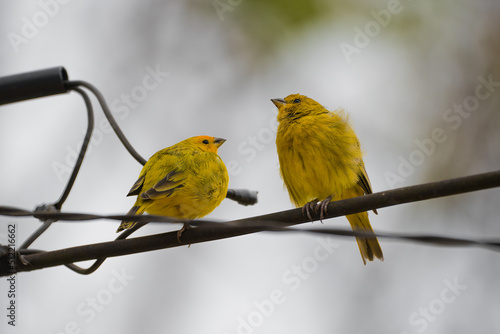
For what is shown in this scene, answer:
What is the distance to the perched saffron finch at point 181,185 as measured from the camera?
4176 mm

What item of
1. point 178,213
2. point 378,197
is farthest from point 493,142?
point 378,197

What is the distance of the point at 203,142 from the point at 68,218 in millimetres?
2488

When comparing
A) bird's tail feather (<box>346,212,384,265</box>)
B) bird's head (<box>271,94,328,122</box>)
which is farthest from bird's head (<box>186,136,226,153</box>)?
bird's tail feather (<box>346,212,384,265</box>)

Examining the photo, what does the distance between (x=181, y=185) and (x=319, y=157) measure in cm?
128

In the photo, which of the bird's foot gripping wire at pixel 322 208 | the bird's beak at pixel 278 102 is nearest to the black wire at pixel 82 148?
the bird's foot gripping wire at pixel 322 208

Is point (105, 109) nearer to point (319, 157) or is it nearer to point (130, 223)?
point (130, 223)

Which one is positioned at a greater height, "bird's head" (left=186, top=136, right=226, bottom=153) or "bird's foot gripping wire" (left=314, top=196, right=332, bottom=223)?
"bird's head" (left=186, top=136, right=226, bottom=153)

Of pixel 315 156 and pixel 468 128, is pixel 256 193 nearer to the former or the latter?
pixel 315 156

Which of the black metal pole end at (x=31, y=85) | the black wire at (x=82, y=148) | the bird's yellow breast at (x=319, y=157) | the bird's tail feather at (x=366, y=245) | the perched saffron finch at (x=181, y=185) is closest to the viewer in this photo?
the black metal pole end at (x=31, y=85)

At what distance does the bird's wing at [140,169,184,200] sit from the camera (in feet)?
13.1

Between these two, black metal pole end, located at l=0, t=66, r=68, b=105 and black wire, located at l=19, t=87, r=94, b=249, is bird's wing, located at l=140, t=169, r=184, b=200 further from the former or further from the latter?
black metal pole end, located at l=0, t=66, r=68, b=105

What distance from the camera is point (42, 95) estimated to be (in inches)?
141

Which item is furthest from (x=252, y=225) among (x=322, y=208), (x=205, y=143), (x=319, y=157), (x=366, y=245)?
(x=366, y=245)

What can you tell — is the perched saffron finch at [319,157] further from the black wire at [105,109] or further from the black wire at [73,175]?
the black wire at [73,175]
